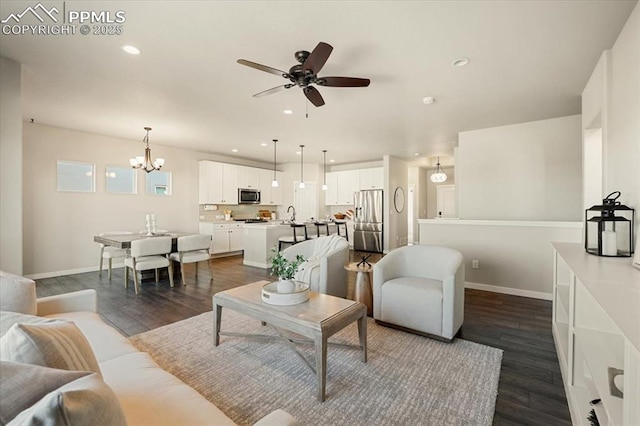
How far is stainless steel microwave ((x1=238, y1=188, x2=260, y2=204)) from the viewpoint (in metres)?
7.89

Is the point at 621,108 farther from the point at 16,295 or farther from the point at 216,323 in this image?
the point at 16,295

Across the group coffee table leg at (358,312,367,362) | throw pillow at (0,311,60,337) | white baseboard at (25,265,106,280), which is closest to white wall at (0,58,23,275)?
throw pillow at (0,311,60,337)

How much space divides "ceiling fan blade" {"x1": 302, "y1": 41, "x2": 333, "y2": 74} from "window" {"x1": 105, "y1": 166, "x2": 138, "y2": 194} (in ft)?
17.2

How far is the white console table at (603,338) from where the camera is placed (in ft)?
2.90

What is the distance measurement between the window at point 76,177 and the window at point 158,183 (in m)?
1.00

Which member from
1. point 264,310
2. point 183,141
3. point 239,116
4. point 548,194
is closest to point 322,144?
point 239,116

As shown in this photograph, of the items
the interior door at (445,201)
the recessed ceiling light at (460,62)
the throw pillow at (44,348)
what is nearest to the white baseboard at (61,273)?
the throw pillow at (44,348)

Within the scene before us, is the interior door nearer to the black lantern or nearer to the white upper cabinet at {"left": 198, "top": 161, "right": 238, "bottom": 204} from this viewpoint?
the white upper cabinet at {"left": 198, "top": 161, "right": 238, "bottom": 204}

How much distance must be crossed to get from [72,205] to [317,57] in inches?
218

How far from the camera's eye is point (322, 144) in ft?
20.7

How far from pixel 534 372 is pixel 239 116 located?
4.49 meters

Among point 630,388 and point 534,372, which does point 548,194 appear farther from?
point 630,388

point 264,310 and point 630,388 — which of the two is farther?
point 264,310

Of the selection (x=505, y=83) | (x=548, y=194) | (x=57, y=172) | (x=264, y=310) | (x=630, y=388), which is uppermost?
(x=505, y=83)
